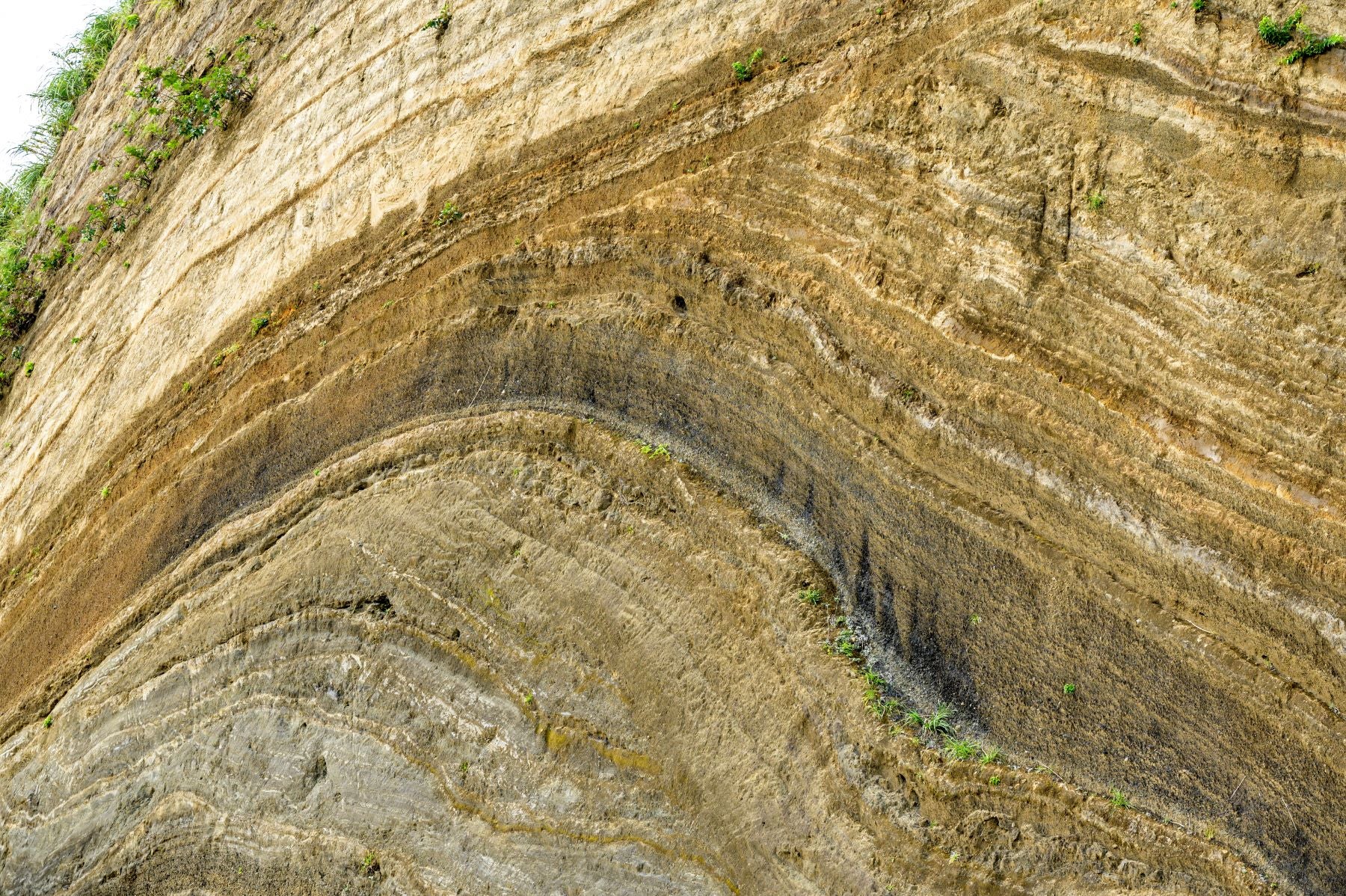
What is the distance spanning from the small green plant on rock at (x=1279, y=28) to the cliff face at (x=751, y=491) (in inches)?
4.9

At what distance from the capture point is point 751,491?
6777 millimetres

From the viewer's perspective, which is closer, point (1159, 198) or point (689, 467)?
point (1159, 198)

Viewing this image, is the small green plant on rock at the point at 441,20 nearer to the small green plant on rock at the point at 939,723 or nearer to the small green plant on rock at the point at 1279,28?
the small green plant on rock at the point at 1279,28

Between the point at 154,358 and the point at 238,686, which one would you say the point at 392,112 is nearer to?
the point at 154,358

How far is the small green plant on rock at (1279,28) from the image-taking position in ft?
18.1

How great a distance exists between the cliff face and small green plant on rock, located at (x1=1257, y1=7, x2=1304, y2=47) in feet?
0.41

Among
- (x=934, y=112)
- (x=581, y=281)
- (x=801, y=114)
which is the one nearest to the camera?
(x=934, y=112)

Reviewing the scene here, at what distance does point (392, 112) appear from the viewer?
9969mm

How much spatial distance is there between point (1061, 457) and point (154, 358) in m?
9.81

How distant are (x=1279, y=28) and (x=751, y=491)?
4190 millimetres

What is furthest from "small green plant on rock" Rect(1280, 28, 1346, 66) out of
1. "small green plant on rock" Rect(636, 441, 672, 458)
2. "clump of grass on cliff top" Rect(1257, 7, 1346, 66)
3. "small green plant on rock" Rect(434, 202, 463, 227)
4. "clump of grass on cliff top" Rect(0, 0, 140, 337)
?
"clump of grass on cliff top" Rect(0, 0, 140, 337)

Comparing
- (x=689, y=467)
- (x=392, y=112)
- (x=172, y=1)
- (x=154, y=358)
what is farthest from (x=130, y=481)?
(x=172, y=1)

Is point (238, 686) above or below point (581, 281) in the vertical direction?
below

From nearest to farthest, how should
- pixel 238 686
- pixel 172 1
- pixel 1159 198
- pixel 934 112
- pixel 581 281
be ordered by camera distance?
pixel 1159 198, pixel 934 112, pixel 581 281, pixel 238 686, pixel 172 1
